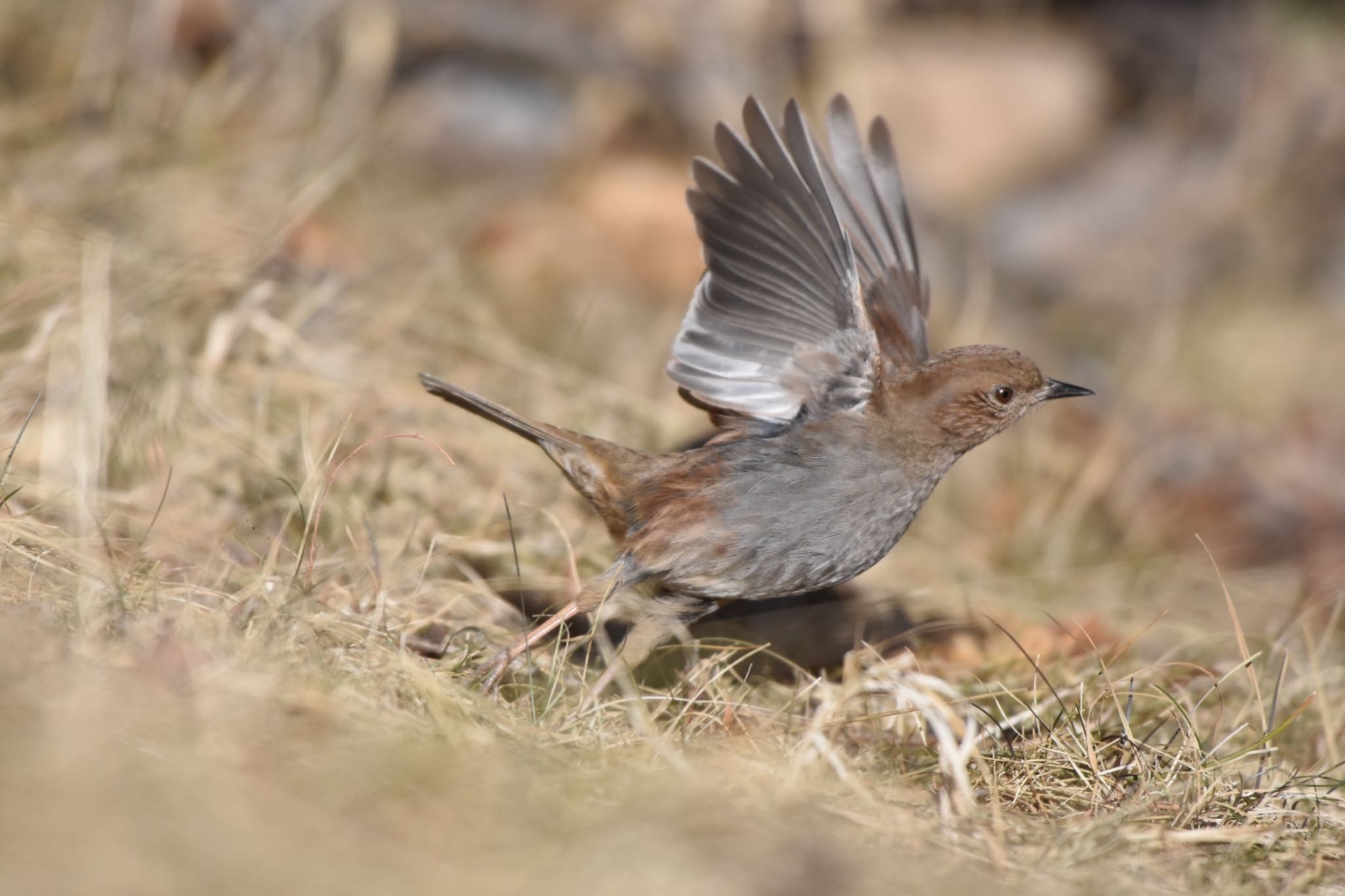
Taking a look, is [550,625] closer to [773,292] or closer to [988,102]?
[773,292]

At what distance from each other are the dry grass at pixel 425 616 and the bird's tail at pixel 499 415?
25 cm

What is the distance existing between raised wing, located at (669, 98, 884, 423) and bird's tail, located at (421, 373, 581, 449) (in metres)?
0.43

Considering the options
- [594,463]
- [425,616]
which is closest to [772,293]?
[594,463]

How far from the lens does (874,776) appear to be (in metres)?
3.25

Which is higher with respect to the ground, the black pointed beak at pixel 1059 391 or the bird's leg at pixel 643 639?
the black pointed beak at pixel 1059 391

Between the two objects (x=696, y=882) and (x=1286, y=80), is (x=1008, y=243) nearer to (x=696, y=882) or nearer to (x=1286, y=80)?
(x=1286, y=80)

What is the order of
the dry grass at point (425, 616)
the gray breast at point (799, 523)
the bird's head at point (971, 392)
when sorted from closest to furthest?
the dry grass at point (425, 616), the gray breast at point (799, 523), the bird's head at point (971, 392)

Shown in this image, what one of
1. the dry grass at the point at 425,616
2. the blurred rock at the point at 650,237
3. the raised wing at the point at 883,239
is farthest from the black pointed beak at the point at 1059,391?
the blurred rock at the point at 650,237

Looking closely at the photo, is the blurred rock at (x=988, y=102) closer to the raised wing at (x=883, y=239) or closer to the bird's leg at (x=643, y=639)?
the raised wing at (x=883, y=239)

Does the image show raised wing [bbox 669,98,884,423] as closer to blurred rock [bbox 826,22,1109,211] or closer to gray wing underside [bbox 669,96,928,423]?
gray wing underside [bbox 669,96,928,423]

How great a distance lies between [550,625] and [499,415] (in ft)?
2.39

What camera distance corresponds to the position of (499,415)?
3973mm

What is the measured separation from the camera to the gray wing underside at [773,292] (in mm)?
3539

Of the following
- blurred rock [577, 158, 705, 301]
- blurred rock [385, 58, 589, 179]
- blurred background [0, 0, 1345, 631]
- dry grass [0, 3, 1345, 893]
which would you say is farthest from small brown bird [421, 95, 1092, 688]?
blurred rock [385, 58, 589, 179]
